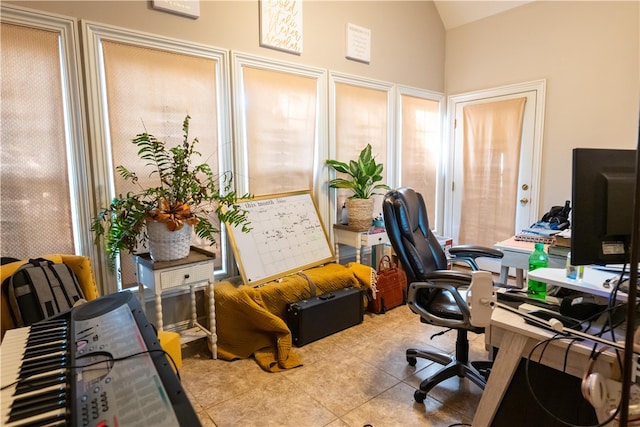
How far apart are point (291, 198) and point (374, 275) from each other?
974 mm

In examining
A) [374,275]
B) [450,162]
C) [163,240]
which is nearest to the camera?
[163,240]

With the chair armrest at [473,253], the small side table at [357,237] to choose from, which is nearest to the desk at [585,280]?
the chair armrest at [473,253]

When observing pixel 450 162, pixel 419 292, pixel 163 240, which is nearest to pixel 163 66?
pixel 163 240

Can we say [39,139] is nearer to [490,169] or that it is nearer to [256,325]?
[256,325]

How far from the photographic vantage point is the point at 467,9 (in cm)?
412

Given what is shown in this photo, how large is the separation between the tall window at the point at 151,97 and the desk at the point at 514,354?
2188mm

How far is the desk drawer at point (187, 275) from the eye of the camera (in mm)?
2232

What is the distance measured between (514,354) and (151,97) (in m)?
2.51

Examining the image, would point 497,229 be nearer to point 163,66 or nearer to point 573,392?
point 573,392

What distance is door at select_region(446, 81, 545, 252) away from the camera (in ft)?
12.6

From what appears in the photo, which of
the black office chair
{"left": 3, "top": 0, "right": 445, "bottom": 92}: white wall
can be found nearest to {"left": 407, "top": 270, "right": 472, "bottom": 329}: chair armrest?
the black office chair

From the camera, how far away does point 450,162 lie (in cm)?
457

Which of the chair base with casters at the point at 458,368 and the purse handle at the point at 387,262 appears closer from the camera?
the chair base with casters at the point at 458,368

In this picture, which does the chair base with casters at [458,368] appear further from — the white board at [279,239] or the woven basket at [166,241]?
the woven basket at [166,241]
